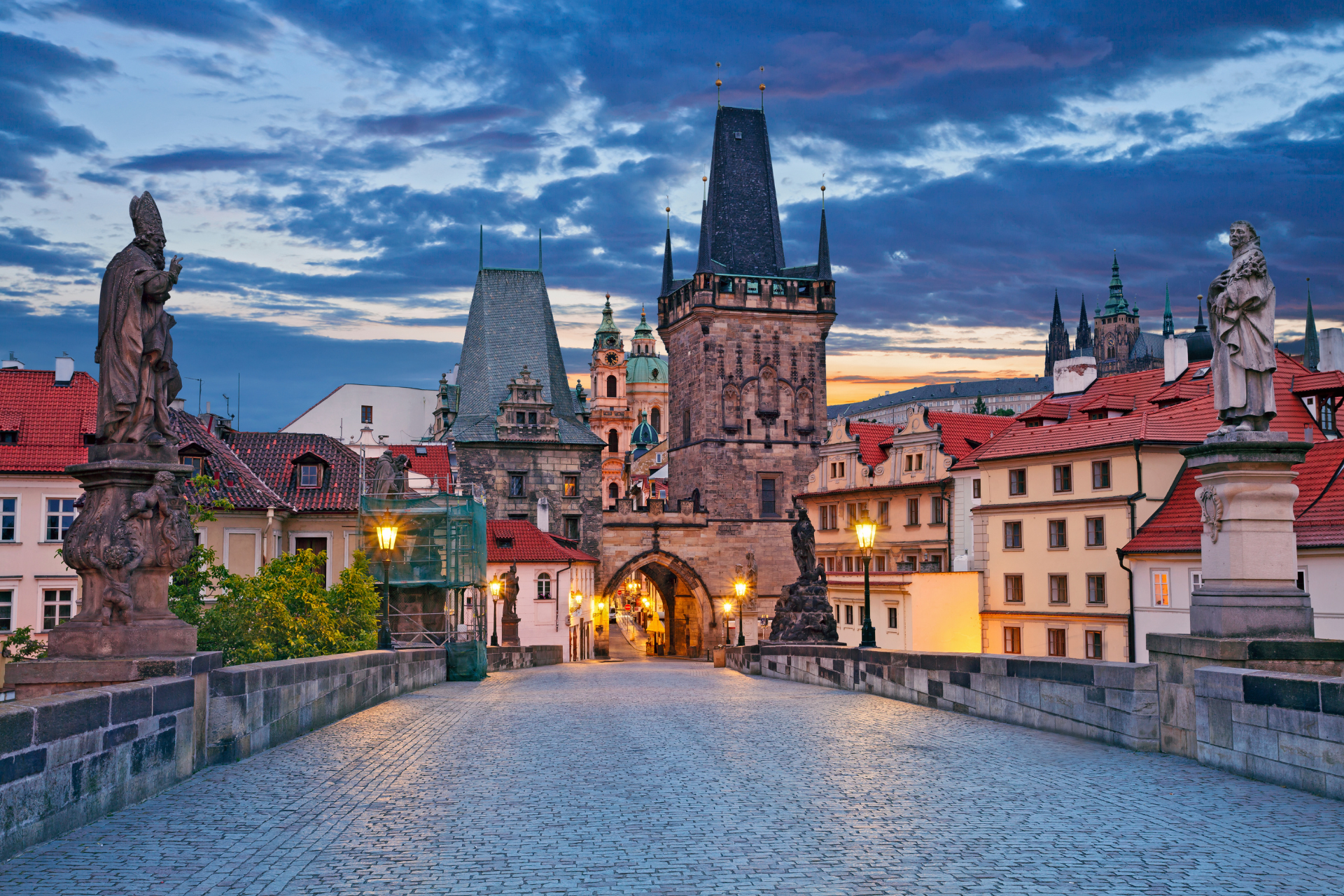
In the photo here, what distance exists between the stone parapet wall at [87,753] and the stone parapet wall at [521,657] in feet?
77.4

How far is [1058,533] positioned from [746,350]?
34340 millimetres

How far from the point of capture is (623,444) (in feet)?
526

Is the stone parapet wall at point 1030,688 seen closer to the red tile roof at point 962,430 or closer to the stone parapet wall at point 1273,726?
the stone parapet wall at point 1273,726

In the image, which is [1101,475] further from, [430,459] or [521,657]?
[430,459]

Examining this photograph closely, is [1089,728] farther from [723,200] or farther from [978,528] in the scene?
[723,200]

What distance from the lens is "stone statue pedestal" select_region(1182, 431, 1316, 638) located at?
9.90 meters

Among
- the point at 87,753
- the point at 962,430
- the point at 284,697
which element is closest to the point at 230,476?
the point at 962,430

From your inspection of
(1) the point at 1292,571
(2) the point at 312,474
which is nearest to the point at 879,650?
(1) the point at 1292,571

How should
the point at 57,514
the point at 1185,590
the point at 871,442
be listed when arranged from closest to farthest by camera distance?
the point at 1185,590 < the point at 57,514 < the point at 871,442

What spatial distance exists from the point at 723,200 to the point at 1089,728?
65499 mm

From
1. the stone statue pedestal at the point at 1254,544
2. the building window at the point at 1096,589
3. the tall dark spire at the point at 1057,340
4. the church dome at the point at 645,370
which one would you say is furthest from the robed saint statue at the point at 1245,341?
the tall dark spire at the point at 1057,340

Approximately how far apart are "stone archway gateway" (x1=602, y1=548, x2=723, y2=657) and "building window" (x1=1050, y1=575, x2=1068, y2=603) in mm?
30347

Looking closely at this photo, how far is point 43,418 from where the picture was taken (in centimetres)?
3728

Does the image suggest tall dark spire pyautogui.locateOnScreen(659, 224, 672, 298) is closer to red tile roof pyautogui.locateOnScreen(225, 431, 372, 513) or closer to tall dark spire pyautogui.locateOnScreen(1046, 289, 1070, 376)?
red tile roof pyautogui.locateOnScreen(225, 431, 372, 513)
